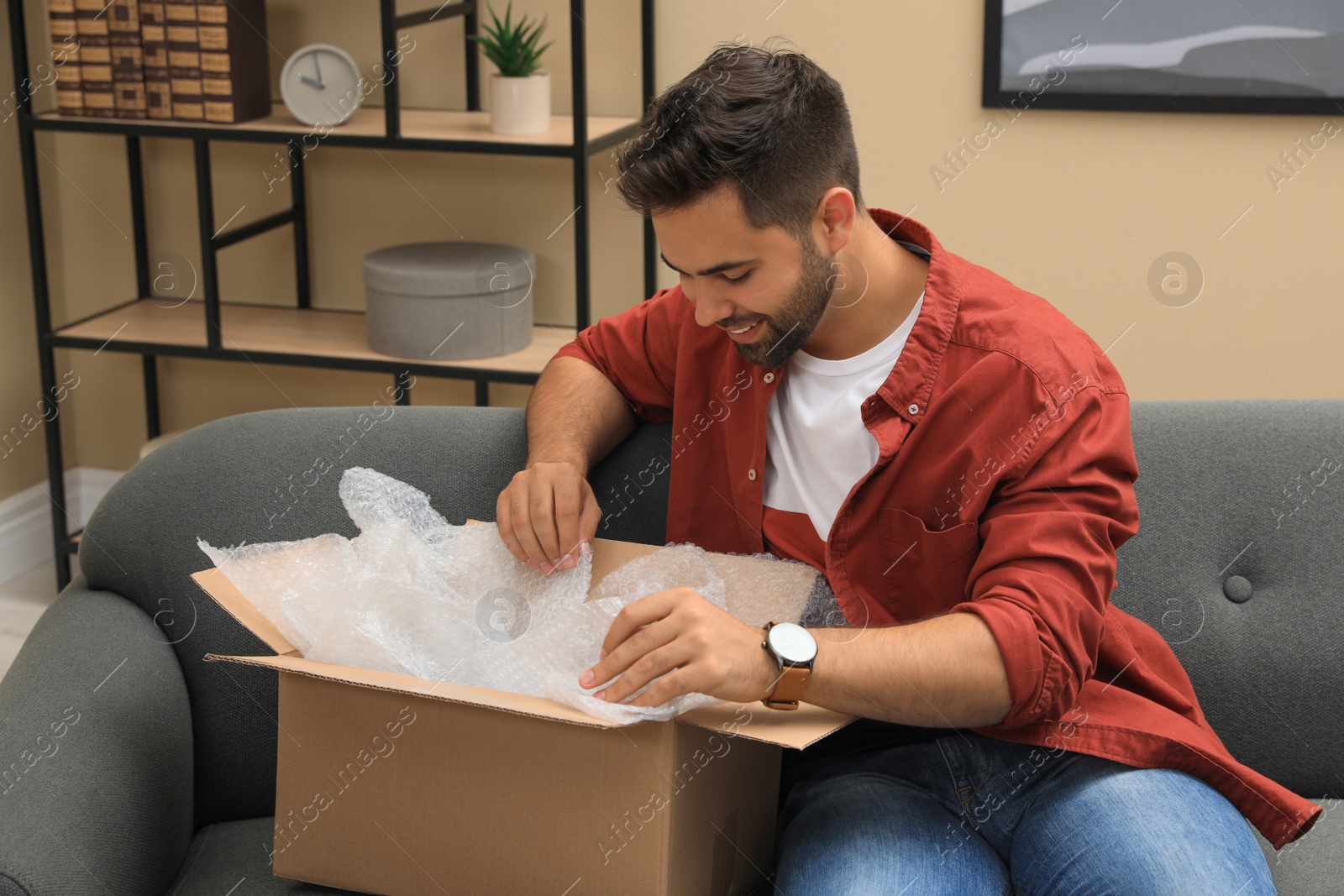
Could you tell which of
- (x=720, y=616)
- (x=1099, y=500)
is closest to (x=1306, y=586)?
(x=1099, y=500)

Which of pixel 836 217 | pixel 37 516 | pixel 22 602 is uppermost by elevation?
pixel 836 217

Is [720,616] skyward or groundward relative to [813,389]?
groundward

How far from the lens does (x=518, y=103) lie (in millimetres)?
2326

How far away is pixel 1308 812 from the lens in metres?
1.21

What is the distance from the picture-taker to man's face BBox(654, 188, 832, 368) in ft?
4.14

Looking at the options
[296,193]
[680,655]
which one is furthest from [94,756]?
[296,193]

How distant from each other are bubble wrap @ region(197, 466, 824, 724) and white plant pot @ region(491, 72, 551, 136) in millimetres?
1098

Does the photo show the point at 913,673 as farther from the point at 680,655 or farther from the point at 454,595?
the point at 454,595

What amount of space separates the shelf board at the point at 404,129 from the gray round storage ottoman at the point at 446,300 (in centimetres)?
21

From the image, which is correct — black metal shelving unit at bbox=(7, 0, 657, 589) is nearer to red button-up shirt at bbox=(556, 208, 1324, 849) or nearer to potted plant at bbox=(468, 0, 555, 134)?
potted plant at bbox=(468, 0, 555, 134)

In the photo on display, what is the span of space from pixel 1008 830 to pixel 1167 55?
62.9 inches

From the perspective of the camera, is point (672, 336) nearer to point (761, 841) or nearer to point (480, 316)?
point (761, 841)

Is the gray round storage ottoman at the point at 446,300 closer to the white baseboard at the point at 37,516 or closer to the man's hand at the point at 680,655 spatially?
the white baseboard at the point at 37,516

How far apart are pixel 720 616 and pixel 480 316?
1438 mm
